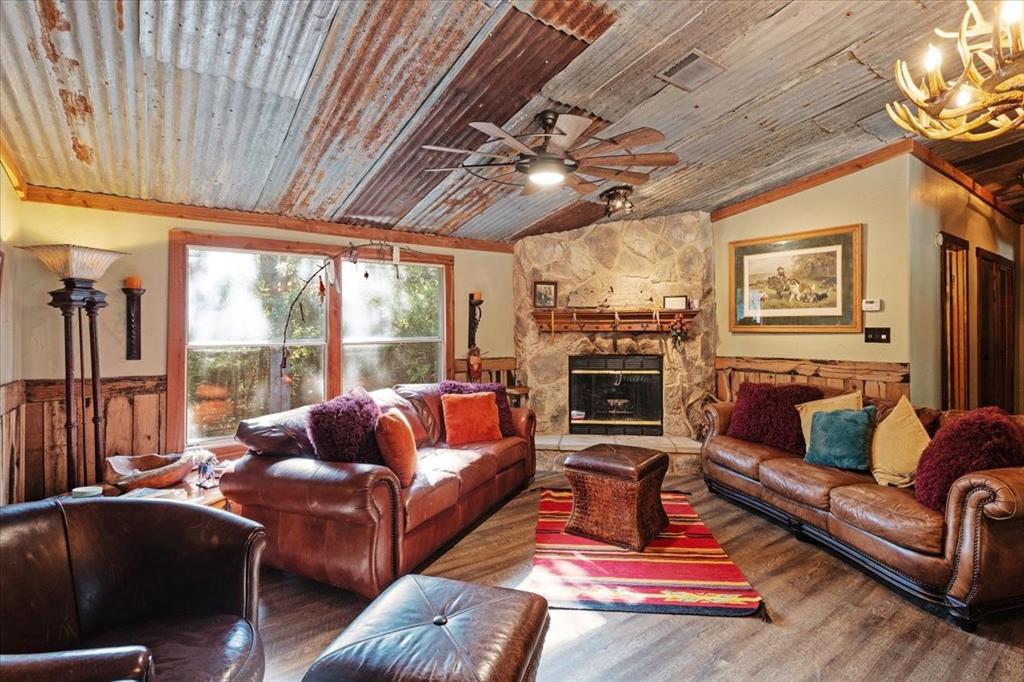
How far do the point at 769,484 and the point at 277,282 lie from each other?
13.2ft

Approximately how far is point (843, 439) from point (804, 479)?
1.28ft

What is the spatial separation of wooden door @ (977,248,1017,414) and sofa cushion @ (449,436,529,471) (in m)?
4.67

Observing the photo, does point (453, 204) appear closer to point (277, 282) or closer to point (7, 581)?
Result: point (277, 282)

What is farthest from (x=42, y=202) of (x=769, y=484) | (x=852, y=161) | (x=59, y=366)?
(x=852, y=161)

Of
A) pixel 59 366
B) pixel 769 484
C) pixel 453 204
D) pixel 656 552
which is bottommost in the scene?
pixel 656 552

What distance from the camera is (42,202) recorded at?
3.07m

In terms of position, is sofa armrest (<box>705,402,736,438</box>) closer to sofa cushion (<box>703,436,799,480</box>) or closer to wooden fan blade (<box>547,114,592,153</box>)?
sofa cushion (<box>703,436,799,480</box>)

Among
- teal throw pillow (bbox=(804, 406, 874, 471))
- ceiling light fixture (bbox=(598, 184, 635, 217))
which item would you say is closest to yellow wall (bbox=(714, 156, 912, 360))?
teal throw pillow (bbox=(804, 406, 874, 471))

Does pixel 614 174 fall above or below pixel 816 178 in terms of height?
below

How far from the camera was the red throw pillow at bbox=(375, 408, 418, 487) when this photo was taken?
267 centimetres

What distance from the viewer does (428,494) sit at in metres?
2.74

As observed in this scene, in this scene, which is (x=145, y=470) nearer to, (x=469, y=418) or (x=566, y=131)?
(x=469, y=418)

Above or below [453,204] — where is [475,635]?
below

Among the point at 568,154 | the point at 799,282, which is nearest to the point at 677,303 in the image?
the point at 799,282
